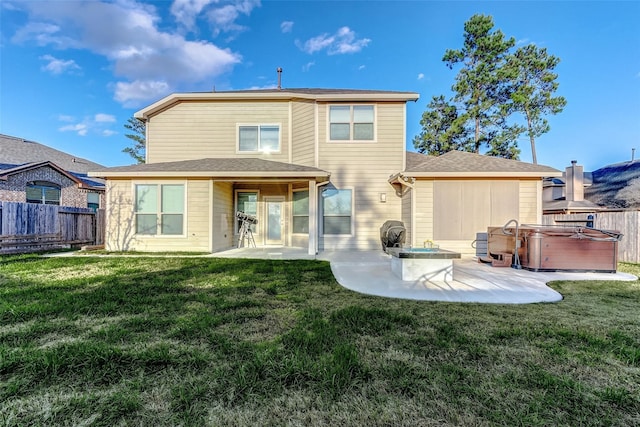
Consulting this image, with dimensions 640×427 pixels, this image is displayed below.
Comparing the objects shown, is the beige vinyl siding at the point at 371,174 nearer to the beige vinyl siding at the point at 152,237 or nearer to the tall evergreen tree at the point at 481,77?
the beige vinyl siding at the point at 152,237

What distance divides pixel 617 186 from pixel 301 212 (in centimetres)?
2087

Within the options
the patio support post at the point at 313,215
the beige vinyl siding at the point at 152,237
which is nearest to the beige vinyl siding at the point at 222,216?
the beige vinyl siding at the point at 152,237

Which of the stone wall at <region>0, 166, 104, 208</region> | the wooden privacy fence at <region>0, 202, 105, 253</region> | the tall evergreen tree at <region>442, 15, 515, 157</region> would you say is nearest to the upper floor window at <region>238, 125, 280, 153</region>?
the wooden privacy fence at <region>0, 202, 105, 253</region>

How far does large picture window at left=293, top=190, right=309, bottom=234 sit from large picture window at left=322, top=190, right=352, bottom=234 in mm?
614

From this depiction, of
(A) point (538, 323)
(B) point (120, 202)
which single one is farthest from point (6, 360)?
(B) point (120, 202)

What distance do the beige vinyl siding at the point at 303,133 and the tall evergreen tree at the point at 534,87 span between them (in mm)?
13232

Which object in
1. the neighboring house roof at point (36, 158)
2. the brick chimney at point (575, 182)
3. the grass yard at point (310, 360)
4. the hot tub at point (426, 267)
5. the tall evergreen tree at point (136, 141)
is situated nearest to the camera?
the grass yard at point (310, 360)

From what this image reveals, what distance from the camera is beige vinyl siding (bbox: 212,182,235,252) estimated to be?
29.2 ft

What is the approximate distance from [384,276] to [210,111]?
29.1 ft

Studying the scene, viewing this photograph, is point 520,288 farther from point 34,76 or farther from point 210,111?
point 34,76

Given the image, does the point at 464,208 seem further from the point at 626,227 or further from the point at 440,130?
the point at 440,130

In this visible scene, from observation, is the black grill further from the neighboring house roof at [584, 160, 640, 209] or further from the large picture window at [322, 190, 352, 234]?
the neighboring house roof at [584, 160, 640, 209]

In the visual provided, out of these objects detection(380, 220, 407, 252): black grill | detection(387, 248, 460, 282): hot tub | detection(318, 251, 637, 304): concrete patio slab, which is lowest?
detection(318, 251, 637, 304): concrete patio slab

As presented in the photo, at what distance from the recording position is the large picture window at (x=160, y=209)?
28.9ft
